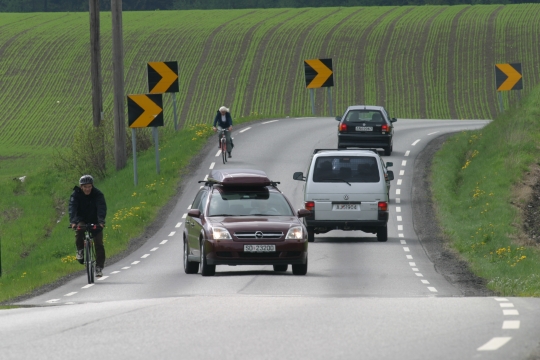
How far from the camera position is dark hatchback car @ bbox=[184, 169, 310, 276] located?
62.7 ft

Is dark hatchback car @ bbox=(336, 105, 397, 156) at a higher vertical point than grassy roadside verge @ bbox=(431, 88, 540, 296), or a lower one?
higher

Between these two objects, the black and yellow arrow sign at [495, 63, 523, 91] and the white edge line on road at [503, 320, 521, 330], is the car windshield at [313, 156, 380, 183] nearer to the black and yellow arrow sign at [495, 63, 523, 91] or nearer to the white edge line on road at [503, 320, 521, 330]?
the white edge line on road at [503, 320, 521, 330]

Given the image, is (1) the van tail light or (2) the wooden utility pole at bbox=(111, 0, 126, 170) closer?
(1) the van tail light

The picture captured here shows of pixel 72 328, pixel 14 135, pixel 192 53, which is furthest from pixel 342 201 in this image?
pixel 192 53

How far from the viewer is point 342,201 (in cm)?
2616

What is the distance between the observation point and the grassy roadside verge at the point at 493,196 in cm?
2122

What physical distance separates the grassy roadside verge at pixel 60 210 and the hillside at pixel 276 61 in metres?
16.9

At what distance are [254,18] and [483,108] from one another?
43.1 m

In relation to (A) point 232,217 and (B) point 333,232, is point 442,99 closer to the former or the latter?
(B) point 333,232

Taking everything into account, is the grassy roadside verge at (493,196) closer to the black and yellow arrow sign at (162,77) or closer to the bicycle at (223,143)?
the bicycle at (223,143)

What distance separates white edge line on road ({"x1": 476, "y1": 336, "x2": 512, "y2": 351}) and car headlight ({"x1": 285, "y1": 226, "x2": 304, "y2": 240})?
8.89 metres

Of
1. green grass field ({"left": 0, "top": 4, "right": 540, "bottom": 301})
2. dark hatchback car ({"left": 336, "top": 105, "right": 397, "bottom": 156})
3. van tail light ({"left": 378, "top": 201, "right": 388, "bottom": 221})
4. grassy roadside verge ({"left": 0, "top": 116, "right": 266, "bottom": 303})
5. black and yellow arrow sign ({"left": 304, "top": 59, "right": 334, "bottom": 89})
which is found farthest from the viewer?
black and yellow arrow sign ({"left": 304, "top": 59, "right": 334, "bottom": 89})

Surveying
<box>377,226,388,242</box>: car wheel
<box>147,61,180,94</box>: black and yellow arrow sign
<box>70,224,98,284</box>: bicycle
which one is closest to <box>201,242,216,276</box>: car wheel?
<box>70,224,98,284</box>: bicycle

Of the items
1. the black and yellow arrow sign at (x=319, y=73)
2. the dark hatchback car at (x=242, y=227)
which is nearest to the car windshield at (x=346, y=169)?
the dark hatchback car at (x=242, y=227)
